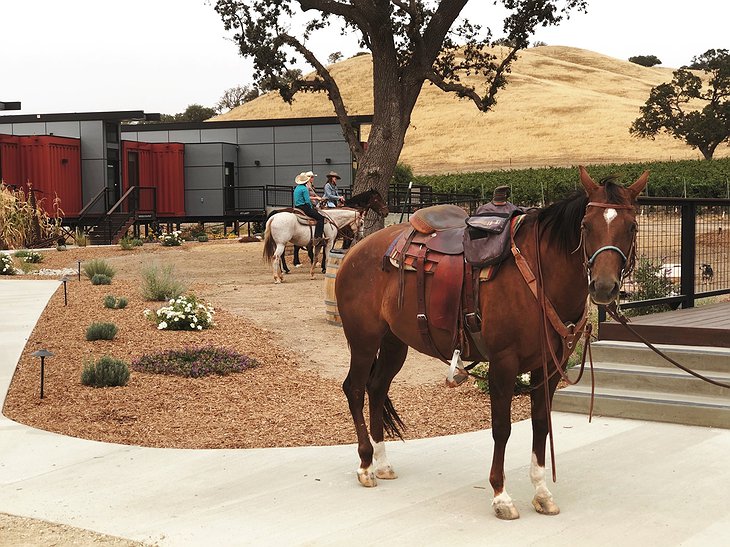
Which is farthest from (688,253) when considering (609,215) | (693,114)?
(693,114)

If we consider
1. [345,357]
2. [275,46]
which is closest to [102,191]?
[275,46]

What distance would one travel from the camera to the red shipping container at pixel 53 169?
112 feet

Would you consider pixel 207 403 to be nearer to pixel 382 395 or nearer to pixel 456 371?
pixel 382 395

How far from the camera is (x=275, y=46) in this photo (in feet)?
88.8

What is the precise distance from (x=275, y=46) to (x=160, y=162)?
49.6 feet

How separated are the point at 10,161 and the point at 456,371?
30959 millimetres

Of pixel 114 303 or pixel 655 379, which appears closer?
pixel 655 379

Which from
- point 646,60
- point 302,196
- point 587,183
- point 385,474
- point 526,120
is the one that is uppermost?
point 646,60

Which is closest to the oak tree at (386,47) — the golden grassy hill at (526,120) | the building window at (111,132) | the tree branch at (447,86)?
the tree branch at (447,86)

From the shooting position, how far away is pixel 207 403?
31.1 ft

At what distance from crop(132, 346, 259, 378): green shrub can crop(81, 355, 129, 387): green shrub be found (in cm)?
71

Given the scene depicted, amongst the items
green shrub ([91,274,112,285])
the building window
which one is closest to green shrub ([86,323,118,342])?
green shrub ([91,274,112,285])

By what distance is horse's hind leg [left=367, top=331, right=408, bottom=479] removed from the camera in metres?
6.76

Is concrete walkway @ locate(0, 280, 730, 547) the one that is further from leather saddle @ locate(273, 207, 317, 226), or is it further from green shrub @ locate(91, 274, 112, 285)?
leather saddle @ locate(273, 207, 317, 226)
